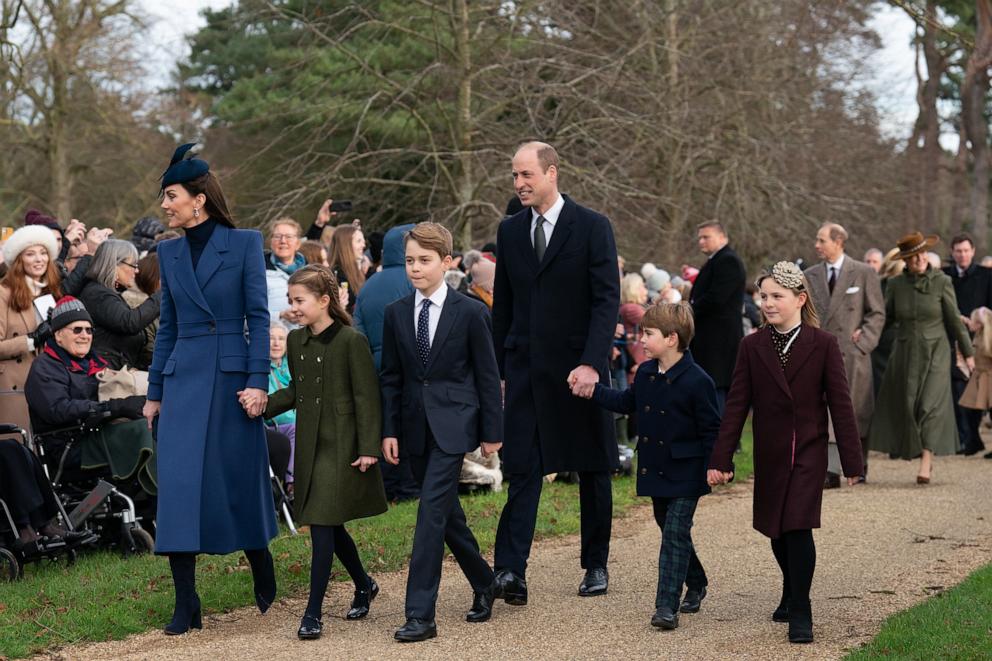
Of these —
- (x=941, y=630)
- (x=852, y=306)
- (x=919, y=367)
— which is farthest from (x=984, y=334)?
(x=941, y=630)

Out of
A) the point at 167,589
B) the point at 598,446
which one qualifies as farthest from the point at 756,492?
the point at 167,589

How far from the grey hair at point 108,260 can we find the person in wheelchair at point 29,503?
5.50 feet

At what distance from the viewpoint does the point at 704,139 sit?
2188 cm

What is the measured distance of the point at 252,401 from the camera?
662 centimetres

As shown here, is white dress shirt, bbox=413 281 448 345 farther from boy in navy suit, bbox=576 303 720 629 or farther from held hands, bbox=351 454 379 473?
boy in navy suit, bbox=576 303 720 629

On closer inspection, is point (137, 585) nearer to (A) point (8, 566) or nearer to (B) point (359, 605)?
(A) point (8, 566)

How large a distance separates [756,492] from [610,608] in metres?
1.03

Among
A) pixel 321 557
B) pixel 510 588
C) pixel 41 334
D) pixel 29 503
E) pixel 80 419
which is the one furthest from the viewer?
pixel 41 334

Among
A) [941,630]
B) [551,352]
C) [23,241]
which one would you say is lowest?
[941,630]

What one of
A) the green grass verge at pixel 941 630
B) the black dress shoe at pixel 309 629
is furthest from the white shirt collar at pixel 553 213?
the green grass verge at pixel 941 630

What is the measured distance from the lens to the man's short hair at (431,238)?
21.7ft

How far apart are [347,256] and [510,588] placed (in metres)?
4.92

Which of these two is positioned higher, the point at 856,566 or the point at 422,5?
the point at 422,5

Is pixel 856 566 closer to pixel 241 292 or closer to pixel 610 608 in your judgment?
pixel 610 608
